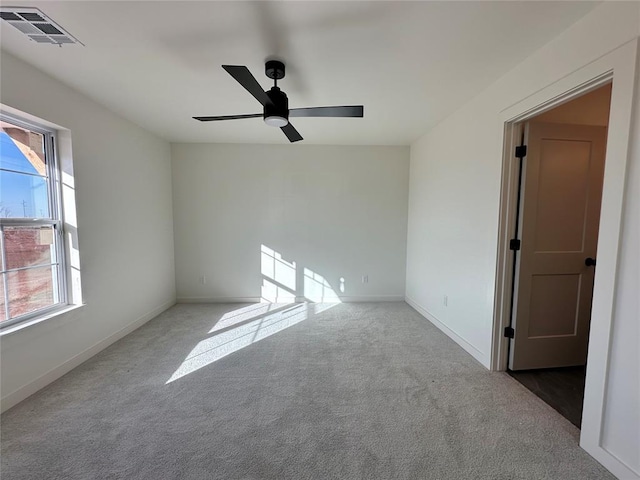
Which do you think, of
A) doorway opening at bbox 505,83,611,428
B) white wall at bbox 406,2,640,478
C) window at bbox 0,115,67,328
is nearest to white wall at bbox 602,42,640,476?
white wall at bbox 406,2,640,478

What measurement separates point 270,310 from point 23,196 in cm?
277

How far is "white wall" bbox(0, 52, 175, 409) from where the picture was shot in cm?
193

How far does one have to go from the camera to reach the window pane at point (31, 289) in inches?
78.0

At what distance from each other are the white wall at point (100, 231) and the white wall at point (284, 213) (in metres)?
0.38

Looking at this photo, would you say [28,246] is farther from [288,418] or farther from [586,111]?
[586,111]

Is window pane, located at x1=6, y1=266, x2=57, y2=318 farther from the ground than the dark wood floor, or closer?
farther from the ground

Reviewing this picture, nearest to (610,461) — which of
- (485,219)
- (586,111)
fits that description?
(485,219)

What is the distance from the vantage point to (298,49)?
5.84ft

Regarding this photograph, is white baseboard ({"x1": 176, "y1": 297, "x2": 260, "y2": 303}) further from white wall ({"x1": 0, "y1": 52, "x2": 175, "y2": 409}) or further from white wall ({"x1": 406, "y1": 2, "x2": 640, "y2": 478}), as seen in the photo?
white wall ({"x1": 406, "y1": 2, "x2": 640, "y2": 478})

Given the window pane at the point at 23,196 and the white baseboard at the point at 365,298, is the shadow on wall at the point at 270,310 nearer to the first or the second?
the white baseboard at the point at 365,298

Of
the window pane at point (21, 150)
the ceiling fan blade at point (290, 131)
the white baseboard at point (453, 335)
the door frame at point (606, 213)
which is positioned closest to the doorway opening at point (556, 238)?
the white baseboard at point (453, 335)

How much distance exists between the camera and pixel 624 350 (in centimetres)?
133

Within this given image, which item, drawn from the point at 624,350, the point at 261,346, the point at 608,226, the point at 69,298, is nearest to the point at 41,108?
the point at 69,298

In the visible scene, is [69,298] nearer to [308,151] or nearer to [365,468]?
[365,468]
